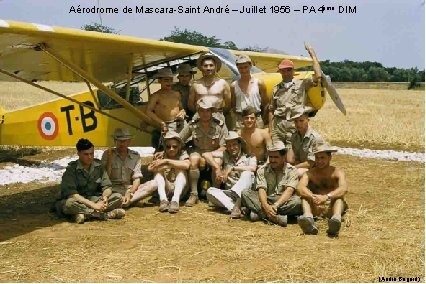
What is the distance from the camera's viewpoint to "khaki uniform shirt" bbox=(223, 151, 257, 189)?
6602mm

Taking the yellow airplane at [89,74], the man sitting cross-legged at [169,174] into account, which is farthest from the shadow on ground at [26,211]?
the yellow airplane at [89,74]

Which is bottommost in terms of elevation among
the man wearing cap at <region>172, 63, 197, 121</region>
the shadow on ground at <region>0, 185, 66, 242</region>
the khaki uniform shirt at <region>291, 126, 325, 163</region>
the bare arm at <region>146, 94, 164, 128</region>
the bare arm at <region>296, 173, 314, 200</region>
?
the shadow on ground at <region>0, 185, 66, 242</region>

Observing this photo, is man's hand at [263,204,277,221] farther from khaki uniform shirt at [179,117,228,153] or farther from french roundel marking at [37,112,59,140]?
french roundel marking at [37,112,59,140]

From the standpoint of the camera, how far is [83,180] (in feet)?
20.4

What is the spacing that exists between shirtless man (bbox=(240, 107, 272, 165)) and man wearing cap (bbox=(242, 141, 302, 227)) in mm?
797

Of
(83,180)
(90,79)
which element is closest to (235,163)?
(83,180)

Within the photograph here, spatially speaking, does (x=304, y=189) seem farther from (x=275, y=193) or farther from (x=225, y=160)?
(x=225, y=160)

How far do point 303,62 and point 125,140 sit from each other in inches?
273

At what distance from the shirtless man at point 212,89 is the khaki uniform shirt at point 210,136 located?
0.35ft

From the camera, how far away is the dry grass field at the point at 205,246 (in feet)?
13.6

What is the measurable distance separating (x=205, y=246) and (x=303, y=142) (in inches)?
91.9

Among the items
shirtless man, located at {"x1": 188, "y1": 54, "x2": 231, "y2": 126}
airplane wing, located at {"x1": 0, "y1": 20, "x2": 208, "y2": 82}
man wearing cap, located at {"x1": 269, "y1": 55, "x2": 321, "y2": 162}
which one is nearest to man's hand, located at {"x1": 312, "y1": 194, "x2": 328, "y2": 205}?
man wearing cap, located at {"x1": 269, "y1": 55, "x2": 321, "y2": 162}

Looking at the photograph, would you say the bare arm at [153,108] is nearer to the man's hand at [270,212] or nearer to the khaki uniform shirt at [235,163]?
the khaki uniform shirt at [235,163]

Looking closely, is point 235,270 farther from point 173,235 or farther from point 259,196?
point 259,196
